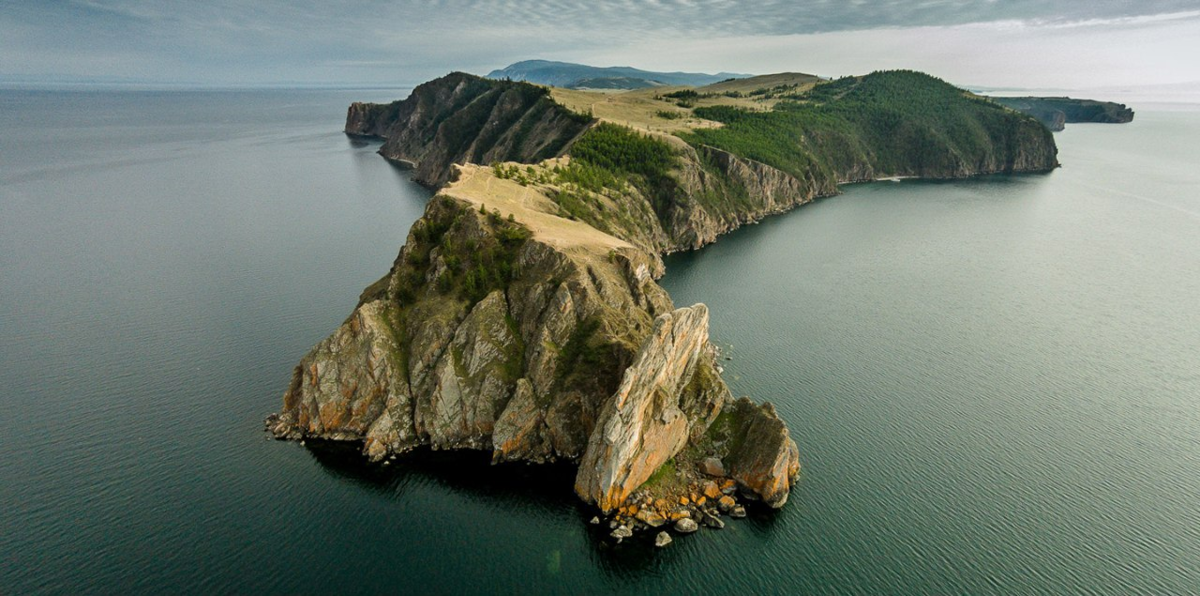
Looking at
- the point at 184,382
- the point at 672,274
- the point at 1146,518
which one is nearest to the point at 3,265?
the point at 184,382

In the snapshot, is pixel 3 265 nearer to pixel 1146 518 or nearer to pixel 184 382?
pixel 184 382

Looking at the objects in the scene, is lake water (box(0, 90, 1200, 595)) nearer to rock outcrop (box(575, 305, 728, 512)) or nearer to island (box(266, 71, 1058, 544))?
island (box(266, 71, 1058, 544))

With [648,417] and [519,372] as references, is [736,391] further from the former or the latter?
[519,372]

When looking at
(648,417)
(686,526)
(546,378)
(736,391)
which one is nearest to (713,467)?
(686,526)

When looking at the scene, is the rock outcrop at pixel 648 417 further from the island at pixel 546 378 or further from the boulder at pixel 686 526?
the boulder at pixel 686 526

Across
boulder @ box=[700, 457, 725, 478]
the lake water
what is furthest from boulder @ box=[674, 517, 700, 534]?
boulder @ box=[700, 457, 725, 478]

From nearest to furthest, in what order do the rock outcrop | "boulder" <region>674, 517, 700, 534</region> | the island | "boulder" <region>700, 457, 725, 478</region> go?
"boulder" <region>674, 517, 700, 534</region>
the rock outcrop
the island
"boulder" <region>700, 457, 725, 478</region>

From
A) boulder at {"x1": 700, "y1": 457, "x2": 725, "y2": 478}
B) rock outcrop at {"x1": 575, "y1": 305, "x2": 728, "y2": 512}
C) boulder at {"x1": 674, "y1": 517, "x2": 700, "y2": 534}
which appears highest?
rock outcrop at {"x1": 575, "y1": 305, "x2": 728, "y2": 512}

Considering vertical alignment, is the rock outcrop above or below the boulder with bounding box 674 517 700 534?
above

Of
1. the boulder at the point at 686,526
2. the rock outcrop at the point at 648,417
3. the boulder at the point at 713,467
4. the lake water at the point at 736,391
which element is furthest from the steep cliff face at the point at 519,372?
the boulder at the point at 686,526

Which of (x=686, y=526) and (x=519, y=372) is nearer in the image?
(x=686, y=526)
